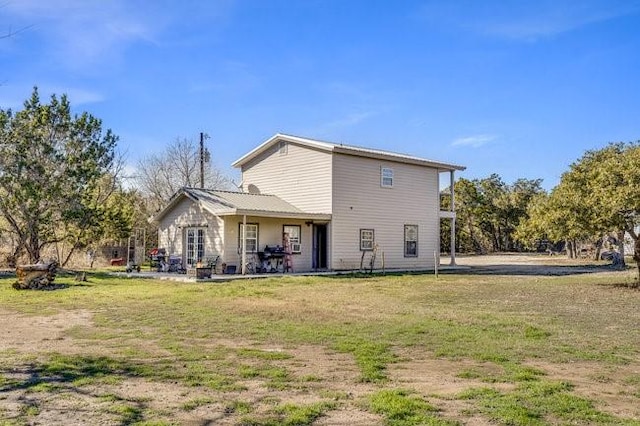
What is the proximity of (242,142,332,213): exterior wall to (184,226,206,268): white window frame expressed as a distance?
412cm

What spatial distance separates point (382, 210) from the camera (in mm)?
23469

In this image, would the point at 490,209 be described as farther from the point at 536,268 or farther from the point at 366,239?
the point at 366,239

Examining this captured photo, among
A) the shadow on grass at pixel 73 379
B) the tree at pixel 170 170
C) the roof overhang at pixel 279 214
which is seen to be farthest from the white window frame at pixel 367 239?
the shadow on grass at pixel 73 379

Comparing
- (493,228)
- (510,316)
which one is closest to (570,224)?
(510,316)

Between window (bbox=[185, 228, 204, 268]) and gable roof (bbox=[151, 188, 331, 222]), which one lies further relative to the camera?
window (bbox=[185, 228, 204, 268])

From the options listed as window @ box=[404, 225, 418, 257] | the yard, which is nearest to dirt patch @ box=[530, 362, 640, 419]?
the yard

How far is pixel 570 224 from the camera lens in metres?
15.0

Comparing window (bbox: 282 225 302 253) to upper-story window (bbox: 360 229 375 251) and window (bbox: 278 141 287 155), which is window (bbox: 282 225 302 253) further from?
window (bbox: 278 141 287 155)

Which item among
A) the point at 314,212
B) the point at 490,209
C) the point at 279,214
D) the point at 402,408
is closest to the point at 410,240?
the point at 314,212

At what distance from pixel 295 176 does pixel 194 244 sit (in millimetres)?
5085

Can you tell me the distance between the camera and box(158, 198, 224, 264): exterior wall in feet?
67.4

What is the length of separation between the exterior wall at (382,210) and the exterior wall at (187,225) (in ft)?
14.9

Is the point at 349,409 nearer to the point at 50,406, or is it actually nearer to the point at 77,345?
the point at 50,406

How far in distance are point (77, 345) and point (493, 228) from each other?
147 feet
